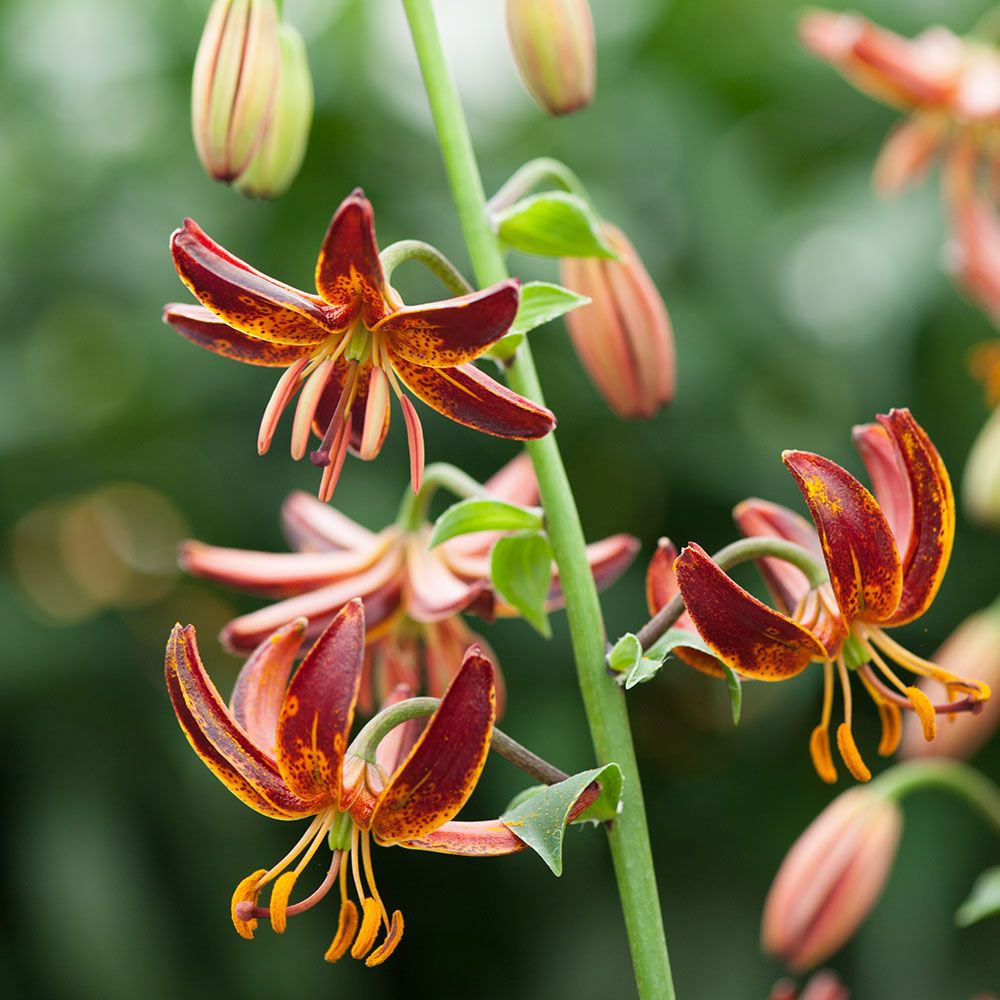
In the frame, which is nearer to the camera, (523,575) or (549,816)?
(549,816)

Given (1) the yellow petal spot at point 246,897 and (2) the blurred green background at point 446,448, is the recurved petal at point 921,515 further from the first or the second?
(2) the blurred green background at point 446,448

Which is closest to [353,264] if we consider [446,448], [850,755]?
[850,755]

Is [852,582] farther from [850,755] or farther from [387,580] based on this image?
[387,580]

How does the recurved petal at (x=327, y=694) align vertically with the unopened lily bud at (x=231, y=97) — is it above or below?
below

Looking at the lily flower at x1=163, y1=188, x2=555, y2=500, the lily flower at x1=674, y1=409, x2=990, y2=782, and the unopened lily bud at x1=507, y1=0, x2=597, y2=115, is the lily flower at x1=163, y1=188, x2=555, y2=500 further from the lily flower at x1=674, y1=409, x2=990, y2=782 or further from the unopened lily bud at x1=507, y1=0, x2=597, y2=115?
the unopened lily bud at x1=507, y1=0, x2=597, y2=115

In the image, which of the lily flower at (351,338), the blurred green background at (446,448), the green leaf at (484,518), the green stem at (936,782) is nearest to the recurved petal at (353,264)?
the lily flower at (351,338)

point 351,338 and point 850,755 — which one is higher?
point 351,338

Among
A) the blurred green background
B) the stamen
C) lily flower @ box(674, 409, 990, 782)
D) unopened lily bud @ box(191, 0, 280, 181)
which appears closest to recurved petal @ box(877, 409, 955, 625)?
lily flower @ box(674, 409, 990, 782)
